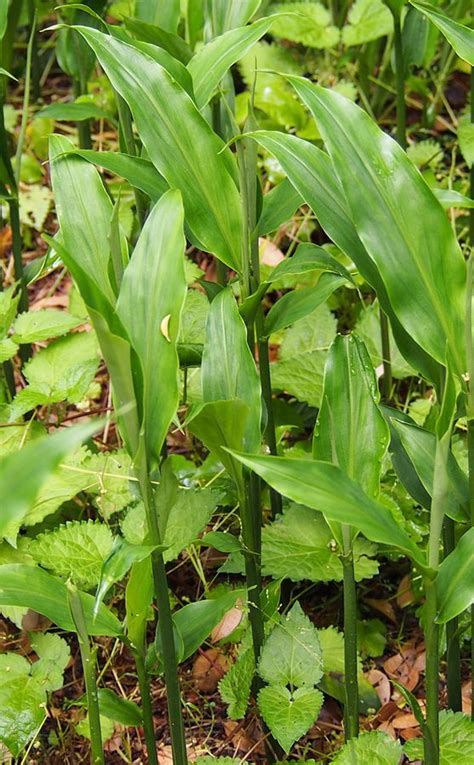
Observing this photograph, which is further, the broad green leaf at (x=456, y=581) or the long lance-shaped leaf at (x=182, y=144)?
the long lance-shaped leaf at (x=182, y=144)

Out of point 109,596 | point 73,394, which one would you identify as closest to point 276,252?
point 73,394

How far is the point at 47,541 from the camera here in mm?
1290

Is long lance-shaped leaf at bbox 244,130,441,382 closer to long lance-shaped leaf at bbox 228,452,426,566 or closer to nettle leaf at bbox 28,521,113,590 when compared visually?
long lance-shaped leaf at bbox 228,452,426,566

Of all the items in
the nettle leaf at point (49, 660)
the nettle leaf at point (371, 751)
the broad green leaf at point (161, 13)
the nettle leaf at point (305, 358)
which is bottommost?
the nettle leaf at point (49, 660)

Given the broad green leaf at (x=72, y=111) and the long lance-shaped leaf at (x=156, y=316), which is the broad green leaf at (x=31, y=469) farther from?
the broad green leaf at (x=72, y=111)

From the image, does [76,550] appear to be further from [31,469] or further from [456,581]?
[31,469]

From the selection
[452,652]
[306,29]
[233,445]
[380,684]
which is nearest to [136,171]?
[233,445]

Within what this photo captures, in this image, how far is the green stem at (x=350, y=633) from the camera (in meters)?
1.02

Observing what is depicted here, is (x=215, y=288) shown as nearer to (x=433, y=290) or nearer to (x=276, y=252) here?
(x=433, y=290)

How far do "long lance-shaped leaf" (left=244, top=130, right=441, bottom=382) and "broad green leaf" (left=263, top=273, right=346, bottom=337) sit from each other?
0.11 m

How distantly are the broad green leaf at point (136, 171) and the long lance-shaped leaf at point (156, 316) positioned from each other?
0.26 m

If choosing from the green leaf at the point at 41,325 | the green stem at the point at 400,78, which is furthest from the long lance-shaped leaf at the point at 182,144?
the green stem at the point at 400,78

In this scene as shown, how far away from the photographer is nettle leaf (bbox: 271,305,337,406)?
1.54 metres

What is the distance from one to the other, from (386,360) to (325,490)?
2.72 feet
